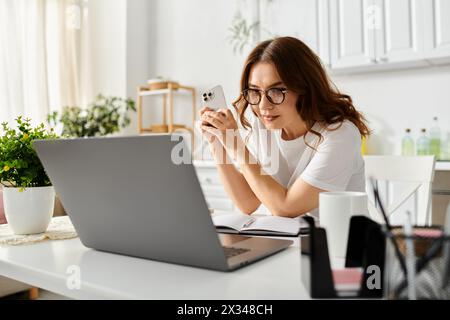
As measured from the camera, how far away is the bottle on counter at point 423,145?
2.74 meters

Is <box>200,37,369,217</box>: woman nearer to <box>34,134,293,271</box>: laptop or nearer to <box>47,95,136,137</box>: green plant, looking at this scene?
<box>34,134,293,271</box>: laptop

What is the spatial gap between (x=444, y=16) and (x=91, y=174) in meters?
2.45

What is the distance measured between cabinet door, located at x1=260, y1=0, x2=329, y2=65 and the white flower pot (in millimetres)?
2305

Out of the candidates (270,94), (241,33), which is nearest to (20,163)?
(270,94)

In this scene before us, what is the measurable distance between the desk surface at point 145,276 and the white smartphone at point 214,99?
0.61 m

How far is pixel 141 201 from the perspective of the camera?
2.25 ft

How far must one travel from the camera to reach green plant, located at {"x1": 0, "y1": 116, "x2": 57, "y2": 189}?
0.97 meters

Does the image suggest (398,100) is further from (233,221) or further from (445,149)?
(233,221)

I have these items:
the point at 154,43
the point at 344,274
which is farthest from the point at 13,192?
the point at 154,43

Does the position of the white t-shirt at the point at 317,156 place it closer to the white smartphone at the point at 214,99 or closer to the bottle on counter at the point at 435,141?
the white smartphone at the point at 214,99

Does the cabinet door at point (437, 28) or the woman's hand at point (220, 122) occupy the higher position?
the cabinet door at point (437, 28)

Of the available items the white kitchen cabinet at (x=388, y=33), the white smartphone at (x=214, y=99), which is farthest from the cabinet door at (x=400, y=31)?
the white smartphone at (x=214, y=99)

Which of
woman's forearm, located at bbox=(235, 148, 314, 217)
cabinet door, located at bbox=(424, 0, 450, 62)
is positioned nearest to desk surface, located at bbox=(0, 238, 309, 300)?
woman's forearm, located at bbox=(235, 148, 314, 217)

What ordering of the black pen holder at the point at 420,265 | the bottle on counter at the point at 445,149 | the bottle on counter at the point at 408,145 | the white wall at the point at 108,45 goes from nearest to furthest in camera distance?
the black pen holder at the point at 420,265 < the bottle on counter at the point at 445,149 < the bottle on counter at the point at 408,145 < the white wall at the point at 108,45
